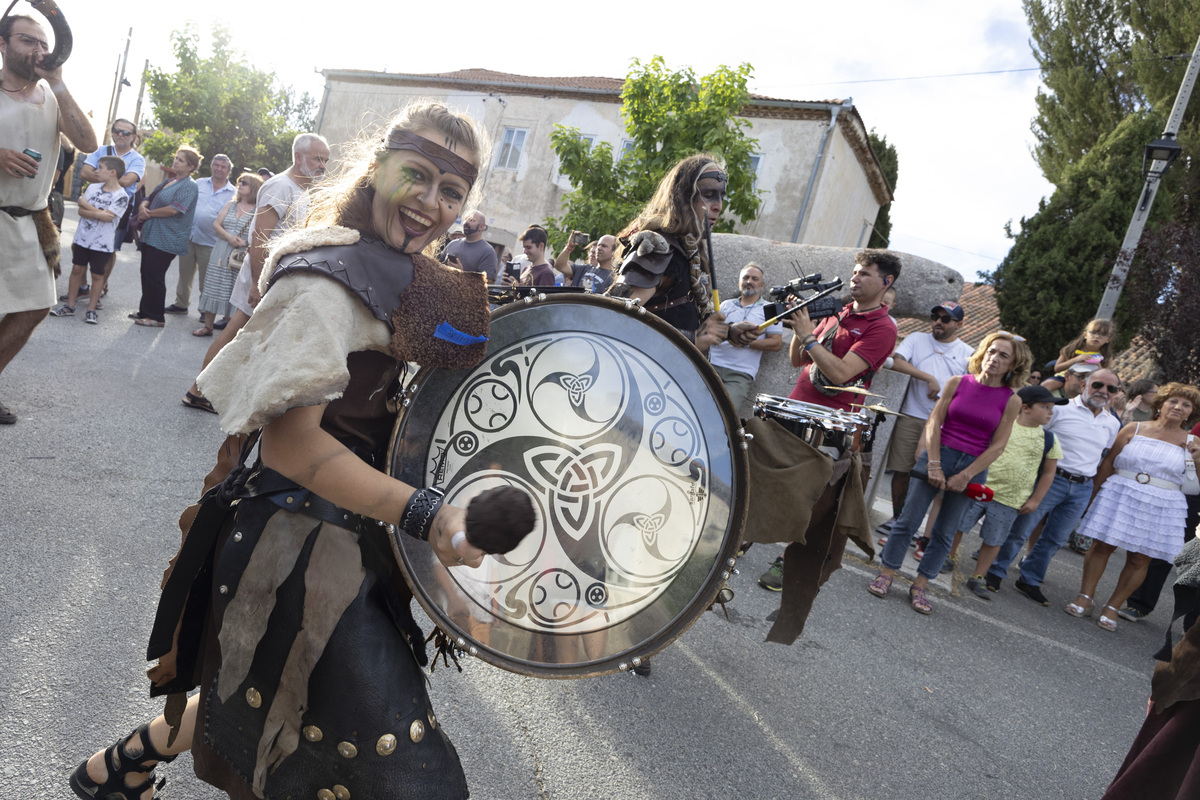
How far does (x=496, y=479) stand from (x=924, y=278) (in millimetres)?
6144

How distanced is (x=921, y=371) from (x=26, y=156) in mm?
6143

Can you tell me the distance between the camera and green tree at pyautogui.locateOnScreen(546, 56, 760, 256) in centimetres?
1192

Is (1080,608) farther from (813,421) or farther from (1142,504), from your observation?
(813,421)

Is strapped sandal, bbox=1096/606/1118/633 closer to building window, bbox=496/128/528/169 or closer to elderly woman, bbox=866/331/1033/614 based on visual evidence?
elderly woman, bbox=866/331/1033/614

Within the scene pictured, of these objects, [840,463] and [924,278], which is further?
[924,278]

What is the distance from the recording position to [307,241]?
139 cm

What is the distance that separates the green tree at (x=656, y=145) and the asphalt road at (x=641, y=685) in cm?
842

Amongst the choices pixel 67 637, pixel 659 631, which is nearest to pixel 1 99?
pixel 67 637

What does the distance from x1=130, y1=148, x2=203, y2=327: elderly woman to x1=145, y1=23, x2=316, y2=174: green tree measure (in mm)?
23427

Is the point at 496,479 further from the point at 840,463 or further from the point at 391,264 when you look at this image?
the point at 840,463

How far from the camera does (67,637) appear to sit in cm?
262

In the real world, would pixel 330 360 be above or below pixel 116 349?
above

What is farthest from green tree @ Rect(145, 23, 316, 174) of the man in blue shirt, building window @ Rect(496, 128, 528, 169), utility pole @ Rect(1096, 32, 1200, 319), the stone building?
utility pole @ Rect(1096, 32, 1200, 319)

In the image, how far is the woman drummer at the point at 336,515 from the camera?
130 centimetres
